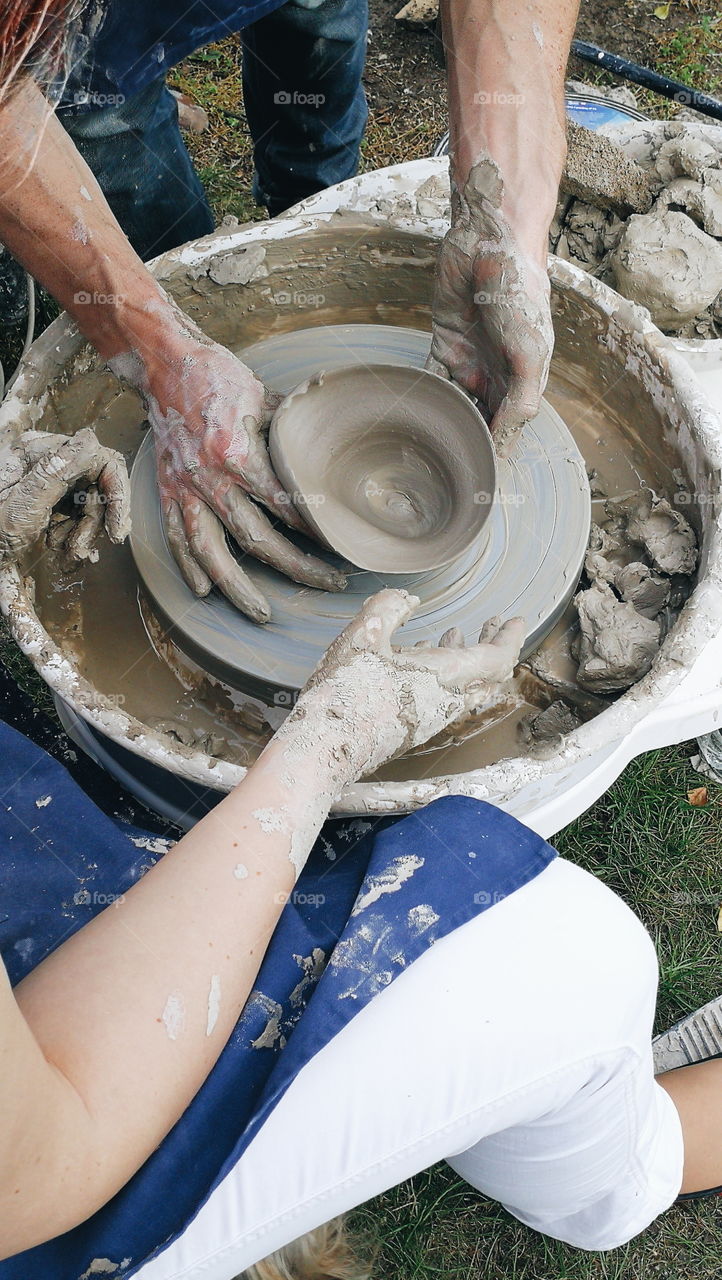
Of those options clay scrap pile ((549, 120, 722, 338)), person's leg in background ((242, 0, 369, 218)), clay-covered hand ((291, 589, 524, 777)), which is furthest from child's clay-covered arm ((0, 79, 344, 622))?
clay scrap pile ((549, 120, 722, 338))

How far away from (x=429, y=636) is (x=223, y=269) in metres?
0.87

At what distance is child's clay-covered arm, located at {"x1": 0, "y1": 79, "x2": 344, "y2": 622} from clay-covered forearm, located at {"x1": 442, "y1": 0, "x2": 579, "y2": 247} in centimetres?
51

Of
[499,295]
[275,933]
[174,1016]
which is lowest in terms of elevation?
[275,933]

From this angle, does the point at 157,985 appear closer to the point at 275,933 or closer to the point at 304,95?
the point at 275,933

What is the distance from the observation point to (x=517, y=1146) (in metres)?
1.43

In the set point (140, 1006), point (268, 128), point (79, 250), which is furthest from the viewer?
point (268, 128)

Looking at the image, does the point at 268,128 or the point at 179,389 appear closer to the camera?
the point at 179,389

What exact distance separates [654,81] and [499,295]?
5.01ft

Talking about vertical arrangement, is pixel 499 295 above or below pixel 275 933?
above

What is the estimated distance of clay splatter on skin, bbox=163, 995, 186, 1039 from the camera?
100 cm

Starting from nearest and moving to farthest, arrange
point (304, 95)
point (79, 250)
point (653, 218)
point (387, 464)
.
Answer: point (79, 250)
point (387, 464)
point (653, 218)
point (304, 95)

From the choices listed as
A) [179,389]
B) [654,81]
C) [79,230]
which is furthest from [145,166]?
[654,81]

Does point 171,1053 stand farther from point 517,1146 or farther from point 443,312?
point 443,312

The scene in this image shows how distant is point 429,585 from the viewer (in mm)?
1603
